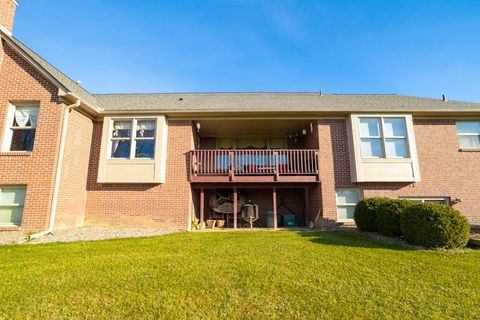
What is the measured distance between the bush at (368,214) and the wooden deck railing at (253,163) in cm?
220

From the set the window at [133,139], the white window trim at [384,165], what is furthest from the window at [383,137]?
the window at [133,139]

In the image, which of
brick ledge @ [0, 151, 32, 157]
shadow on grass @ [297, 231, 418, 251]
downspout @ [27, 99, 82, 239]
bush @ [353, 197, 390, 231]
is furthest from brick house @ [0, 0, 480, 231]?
shadow on grass @ [297, 231, 418, 251]

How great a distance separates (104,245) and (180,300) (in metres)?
4.24

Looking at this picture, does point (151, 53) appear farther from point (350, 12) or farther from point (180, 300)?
point (180, 300)

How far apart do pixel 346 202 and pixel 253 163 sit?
3978 mm

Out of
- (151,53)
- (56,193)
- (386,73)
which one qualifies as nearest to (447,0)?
(386,73)

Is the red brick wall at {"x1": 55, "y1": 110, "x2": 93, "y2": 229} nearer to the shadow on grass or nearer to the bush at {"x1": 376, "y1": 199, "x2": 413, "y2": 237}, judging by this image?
the shadow on grass

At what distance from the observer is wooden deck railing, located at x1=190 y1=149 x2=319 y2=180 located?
10258mm

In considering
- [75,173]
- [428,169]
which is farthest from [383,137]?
[75,173]

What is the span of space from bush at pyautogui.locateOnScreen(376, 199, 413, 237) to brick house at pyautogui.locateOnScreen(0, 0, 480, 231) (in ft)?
7.05

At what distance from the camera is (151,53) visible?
38.9 feet

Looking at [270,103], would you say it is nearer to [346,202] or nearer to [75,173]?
[346,202]

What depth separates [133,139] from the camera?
10109 millimetres

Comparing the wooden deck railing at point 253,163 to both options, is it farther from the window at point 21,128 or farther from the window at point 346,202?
the window at point 21,128
